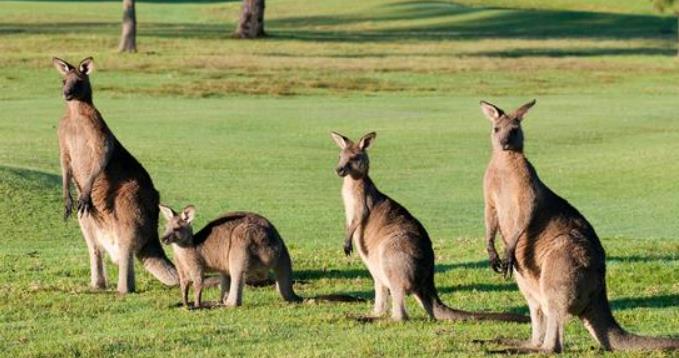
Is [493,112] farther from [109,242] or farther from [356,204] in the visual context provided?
[109,242]

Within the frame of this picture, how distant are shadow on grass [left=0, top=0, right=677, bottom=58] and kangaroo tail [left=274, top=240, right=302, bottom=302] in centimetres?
4110

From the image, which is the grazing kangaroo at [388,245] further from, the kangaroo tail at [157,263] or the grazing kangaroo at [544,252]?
the kangaroo tail at [157,263]

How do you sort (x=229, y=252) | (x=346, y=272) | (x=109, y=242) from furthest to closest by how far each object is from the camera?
1. (x=346, y=272)
2. (x=109, y=242)
3. (x=229, y=252)

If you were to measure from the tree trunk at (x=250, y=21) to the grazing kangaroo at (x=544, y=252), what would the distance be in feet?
157

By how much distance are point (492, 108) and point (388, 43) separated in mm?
47126

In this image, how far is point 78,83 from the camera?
11.6 meters

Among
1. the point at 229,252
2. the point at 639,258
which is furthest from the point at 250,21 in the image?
the point at 229,252

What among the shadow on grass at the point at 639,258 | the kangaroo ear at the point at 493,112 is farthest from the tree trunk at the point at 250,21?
the kangaroo ear at the point at 493,112

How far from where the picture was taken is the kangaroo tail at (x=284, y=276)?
10.6 metres

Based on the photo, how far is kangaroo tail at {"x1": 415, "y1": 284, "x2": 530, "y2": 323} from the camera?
32.1ft

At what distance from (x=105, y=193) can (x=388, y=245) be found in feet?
8.75

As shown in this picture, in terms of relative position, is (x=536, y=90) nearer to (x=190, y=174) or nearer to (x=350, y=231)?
(x=190, y=174)

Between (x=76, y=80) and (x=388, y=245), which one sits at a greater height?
(x=76, y=80)

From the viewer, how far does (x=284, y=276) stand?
1070 centimetres
